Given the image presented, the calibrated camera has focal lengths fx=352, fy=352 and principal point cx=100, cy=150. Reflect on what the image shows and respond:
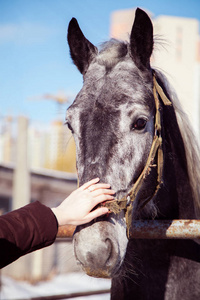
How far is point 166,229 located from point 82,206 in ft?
2.03

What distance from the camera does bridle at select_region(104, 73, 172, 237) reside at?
67.6 inches

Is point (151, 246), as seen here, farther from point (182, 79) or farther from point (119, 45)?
point (182, 79)

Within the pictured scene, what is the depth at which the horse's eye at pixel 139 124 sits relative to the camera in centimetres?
192

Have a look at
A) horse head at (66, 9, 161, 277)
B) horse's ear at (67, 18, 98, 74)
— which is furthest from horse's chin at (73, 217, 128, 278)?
horse's ear at (67, 18, 98, 74)

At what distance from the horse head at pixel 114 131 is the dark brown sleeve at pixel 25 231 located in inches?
7.4

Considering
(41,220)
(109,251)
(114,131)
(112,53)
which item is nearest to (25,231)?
(41,220)

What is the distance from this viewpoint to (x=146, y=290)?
2086 mm

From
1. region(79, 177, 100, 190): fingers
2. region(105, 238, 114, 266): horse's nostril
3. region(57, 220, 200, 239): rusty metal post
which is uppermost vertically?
region(79, 177, 100, 190): fingers

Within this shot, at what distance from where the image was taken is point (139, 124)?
76.1 inches

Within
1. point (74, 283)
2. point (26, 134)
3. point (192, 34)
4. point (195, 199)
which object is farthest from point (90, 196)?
point (192, 34)

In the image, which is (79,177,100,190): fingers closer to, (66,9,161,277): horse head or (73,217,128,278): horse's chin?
(66,9,161,277): horse head

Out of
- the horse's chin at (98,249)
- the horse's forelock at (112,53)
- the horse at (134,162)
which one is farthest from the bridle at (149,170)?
the horse's forelock at (112,53)

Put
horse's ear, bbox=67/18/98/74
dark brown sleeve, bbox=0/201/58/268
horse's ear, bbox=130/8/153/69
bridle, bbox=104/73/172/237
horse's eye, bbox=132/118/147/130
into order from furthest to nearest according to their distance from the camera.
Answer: horse's ear, bbox=67/18/98/74, horse's ear, bbox=130/8/153/69, horse's eye, bbox=132/118/147/130, bridle, bbox=104/73/172/237, dark brown sleeve, bbox=0/201/58/268

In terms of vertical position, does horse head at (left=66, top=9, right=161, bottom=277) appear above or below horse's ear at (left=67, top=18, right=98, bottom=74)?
below
